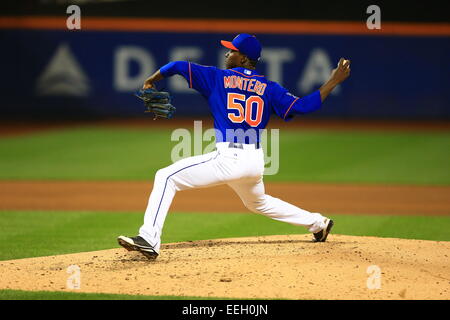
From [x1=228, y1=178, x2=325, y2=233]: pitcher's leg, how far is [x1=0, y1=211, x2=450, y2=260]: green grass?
1206 mm

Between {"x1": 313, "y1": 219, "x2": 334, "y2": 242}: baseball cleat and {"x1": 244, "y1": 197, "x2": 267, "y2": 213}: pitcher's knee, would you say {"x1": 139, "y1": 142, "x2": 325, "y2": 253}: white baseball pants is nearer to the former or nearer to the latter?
{"x1": 244, "y1": 197, "x2": 267, "y2": 213}: pitcher's knee

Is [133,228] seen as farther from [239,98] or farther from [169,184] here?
[239,98]

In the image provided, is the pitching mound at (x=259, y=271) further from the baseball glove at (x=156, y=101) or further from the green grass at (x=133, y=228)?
the baseball glove at (x=156, y=101)

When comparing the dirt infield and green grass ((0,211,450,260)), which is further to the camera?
the dirt infield

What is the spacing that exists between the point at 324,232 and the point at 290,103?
1.38 meters

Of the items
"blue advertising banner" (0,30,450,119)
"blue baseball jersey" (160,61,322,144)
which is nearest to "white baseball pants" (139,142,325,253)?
"blue baseball jersey" (160,61,322,144)

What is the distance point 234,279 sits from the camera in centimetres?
561

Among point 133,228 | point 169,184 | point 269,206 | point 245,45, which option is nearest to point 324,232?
point 269,206

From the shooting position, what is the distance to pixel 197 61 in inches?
817

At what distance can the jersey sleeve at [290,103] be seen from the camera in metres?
6.09

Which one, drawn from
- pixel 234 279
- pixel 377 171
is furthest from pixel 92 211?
pixel 377 171

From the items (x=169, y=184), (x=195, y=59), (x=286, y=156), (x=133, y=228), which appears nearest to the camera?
(x=169, y=184)

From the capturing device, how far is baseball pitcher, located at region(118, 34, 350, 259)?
5957mm

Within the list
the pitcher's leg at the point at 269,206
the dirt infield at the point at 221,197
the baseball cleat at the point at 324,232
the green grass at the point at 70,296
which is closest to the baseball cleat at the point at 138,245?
the green grass at the point at 70,296
